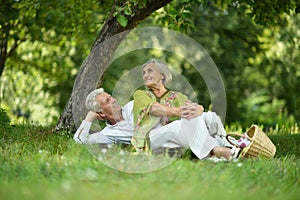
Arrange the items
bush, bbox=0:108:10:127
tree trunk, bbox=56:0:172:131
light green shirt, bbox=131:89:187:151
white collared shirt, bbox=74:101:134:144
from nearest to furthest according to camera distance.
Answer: light green shirt, bbox=131:89:187:151
white collared shirt, bbox=74:101:134:144
tree trunk, bbox=56:0:172:131
bush, bbox=0:108:10:127

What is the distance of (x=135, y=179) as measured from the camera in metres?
3.61

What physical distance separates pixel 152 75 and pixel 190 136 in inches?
29.8

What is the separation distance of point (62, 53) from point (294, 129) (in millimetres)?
7054

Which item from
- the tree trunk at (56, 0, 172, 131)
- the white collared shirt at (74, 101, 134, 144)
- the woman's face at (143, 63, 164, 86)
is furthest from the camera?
→ the tree trunk at (56, 0, 172, 131)

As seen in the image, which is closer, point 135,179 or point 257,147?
point 135,179

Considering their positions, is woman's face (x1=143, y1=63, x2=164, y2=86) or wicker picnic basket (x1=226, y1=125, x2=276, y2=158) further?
woman's face (x1=143, y1=63, x2=164, y2=86)

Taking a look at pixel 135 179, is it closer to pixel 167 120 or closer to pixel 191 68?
pixel 167 120

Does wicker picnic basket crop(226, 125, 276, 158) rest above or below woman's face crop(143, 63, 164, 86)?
below

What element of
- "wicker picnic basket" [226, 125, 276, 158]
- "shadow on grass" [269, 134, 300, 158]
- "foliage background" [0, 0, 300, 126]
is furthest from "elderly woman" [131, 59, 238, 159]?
"foliage background" [0, 0, 300, 126]

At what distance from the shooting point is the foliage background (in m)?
10.2

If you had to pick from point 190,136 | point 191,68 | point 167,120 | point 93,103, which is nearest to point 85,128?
point 93,103

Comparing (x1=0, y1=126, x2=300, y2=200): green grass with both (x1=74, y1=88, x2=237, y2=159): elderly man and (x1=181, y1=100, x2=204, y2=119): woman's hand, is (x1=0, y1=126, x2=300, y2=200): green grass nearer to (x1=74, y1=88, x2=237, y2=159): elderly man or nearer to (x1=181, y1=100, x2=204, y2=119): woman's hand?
(x1=74, y1=88, x2=237, y2=159): elderly man

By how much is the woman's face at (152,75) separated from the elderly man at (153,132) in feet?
1.27

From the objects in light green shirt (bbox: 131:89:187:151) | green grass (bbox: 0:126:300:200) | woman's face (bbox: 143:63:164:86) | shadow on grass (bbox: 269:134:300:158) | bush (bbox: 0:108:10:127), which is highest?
woman's face (bbox: 143:63:164:86)
